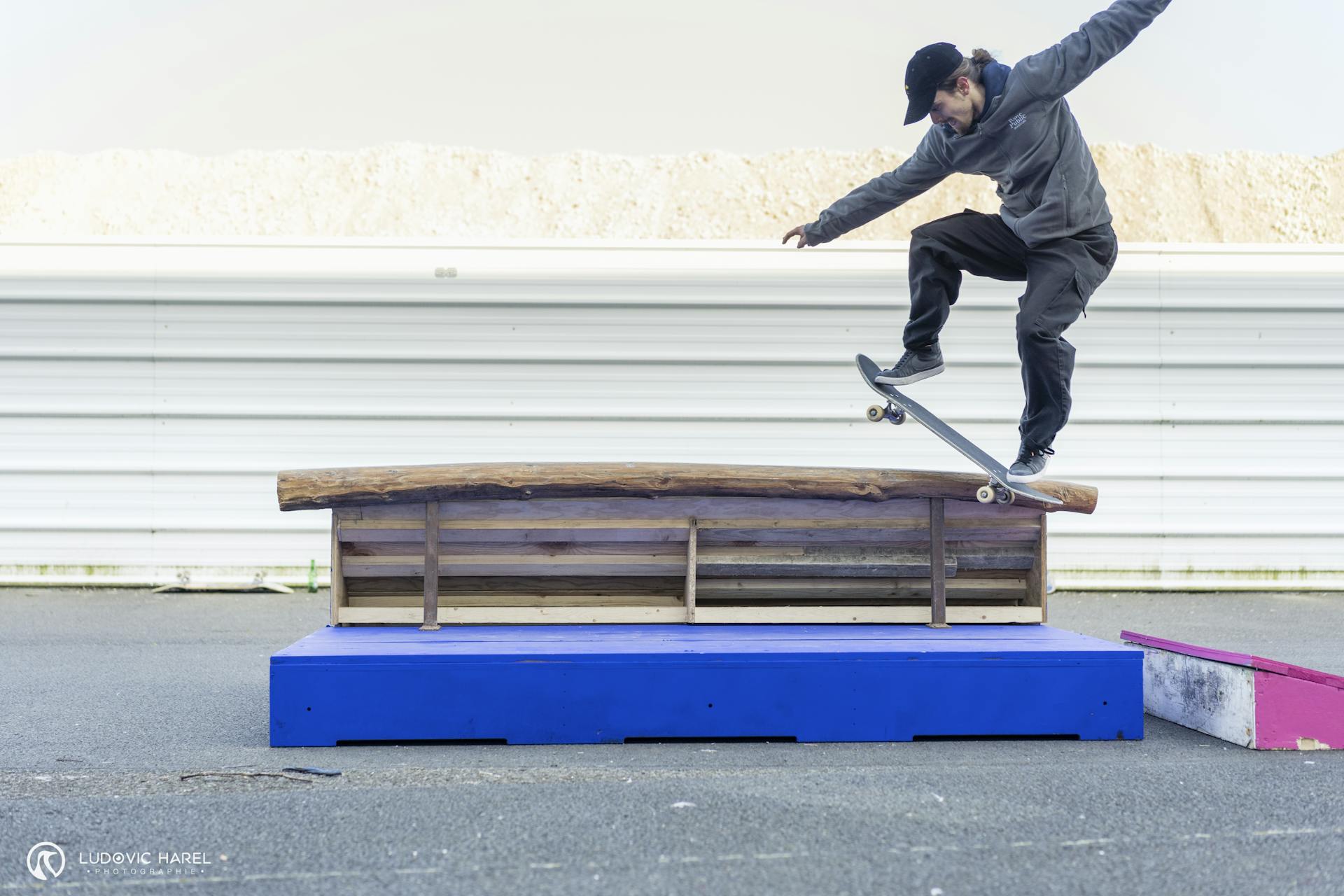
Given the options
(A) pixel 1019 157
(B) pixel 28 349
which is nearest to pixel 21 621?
(B) pixel 28 349

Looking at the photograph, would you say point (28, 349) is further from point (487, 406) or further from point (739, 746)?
point (739, 746)

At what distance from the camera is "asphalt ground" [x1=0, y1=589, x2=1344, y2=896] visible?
275 cm

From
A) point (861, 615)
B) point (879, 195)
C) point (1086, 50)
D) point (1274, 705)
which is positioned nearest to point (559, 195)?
point (879, 195)

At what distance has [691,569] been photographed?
16.1 feet

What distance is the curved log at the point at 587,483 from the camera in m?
4.64

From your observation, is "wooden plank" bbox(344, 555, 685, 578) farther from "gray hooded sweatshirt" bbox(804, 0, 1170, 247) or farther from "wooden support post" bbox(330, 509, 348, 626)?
"gray hooded sweatshirt" bbox(804, 0, 1170, 247)

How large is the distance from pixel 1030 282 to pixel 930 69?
1.04 meters

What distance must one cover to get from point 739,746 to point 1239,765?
1774 mm

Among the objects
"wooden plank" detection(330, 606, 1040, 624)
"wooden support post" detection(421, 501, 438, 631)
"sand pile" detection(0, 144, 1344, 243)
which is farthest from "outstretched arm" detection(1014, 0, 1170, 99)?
"sand pile" detection(0, 144, 1344, 243)

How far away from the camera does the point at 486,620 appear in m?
4.91

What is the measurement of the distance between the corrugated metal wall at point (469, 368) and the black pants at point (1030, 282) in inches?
213

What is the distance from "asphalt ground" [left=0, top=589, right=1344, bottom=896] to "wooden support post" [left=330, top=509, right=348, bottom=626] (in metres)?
0.56

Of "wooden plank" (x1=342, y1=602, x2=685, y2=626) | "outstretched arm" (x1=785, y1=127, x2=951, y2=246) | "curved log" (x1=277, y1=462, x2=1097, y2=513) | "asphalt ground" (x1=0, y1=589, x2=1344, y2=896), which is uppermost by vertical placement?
"outstretched arm" (x1=785, y1=127, x2=951, y2=246)

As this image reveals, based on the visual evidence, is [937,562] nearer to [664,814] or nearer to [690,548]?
[690,548]
